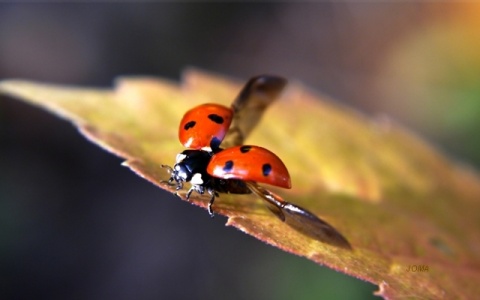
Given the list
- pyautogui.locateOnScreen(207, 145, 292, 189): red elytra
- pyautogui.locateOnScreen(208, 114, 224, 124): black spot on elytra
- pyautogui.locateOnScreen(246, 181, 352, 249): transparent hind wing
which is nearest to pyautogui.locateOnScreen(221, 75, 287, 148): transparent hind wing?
pyautogui.locateOnScreen(208, 114, 224, 124): black spot on elytra

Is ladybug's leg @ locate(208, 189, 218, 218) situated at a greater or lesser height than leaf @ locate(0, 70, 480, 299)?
lesser

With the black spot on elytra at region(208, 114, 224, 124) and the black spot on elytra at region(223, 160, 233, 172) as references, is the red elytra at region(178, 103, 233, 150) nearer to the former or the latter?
the black spot on elytra at region(208, 114, 224, 124)

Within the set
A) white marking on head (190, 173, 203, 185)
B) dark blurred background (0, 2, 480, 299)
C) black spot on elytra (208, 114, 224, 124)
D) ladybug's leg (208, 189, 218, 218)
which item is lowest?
ladybug's leg (208, 189, 218, 218)

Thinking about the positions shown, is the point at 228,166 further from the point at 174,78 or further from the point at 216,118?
the point at 174,78

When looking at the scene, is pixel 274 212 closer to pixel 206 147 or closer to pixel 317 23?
pixel 206 147

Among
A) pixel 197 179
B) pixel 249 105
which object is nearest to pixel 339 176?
pixel 249 105

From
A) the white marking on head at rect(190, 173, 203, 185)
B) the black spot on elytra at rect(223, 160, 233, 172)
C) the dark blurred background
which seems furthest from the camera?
the dark blurred background
